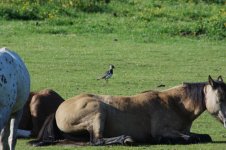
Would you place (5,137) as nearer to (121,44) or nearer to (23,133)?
(23,133)

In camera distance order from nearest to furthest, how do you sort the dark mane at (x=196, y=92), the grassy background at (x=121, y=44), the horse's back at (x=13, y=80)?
the horse's back at (x=13, y=80), the dark mane at (x=196, y=92), the grassy background at (x=121, y=44)

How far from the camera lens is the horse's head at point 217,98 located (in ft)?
36.1

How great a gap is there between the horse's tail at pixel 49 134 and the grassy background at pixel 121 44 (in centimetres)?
20

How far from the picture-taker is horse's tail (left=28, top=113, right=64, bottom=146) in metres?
11.0

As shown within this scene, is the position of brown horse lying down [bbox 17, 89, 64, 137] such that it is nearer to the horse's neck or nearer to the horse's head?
the horse's neck

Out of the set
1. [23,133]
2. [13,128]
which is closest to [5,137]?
[13,128]

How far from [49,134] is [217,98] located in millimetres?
2316

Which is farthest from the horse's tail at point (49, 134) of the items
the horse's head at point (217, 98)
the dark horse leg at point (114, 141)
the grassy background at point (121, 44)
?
the horse's head at point (217, 98)

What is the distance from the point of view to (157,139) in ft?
36.7

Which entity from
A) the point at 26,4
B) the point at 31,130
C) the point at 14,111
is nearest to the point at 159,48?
the point at 26,4

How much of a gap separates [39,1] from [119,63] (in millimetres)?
9580

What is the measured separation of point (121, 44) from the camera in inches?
891

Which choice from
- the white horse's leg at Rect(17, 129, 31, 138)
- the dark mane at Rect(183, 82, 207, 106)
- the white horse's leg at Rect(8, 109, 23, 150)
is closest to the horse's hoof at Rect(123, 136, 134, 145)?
the dark mane at Rect(183, 82, 207, 106)

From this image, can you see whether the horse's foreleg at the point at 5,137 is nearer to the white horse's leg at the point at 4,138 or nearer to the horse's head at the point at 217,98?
the white horse's leg at the point at 4,138
